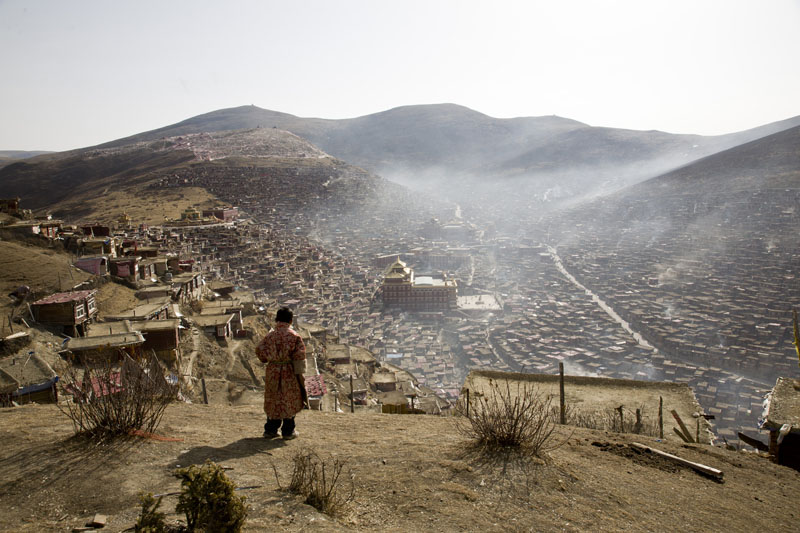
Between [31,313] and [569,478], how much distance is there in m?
9.13

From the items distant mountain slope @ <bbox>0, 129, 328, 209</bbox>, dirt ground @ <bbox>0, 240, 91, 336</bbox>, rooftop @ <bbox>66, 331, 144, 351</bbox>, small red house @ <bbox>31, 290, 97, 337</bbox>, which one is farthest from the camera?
distant mountain slope @ <bbox>0, 129, 328, 209</bbox>

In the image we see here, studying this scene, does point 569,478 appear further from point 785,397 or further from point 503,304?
point 503,304

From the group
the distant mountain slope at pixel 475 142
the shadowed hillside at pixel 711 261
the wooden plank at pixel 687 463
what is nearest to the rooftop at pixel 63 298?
the wooden plank at pixel 687 463

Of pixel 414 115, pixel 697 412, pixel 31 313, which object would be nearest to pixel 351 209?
pixel 31 313

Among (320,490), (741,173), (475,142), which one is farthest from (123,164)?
(475,142)

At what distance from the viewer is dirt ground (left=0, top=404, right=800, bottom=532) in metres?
2.28

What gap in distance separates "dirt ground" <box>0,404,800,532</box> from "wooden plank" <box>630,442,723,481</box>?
7 centimetres

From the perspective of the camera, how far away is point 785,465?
400 cm

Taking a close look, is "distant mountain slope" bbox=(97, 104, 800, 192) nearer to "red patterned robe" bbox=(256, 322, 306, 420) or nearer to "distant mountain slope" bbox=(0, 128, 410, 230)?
"distant mountain slope" bbox=(0, 128, 410, 230)

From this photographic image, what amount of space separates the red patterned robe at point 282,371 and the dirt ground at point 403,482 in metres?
0.25

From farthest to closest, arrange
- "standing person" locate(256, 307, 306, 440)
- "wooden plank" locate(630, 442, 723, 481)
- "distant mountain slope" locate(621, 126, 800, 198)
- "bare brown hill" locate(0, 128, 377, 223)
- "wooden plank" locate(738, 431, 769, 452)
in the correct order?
"distant mountain slope" locate(621, 126, 800, 198)
"bare brown hill" locate(0, 128, 377, 223)
"wooden plank" locate(738, 431, 769, 452)
"standing person" locate(256, 307, 306, 440)
"wooden plank" locate(630, 442, 723, 481)

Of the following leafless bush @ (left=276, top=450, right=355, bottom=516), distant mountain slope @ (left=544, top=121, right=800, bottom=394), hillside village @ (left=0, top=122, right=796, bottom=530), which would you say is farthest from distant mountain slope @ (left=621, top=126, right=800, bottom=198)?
leafless bush @ (left=276, top=450, right=355, bottom=516)

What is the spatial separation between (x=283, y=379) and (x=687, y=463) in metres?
3.15

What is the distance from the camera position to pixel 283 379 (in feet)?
11.4
